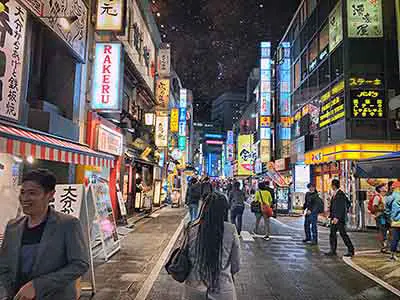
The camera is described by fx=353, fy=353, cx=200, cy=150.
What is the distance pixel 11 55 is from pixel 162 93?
1995cm

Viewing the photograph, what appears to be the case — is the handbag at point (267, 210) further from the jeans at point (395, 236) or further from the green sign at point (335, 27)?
the green sign at point (335, 27)

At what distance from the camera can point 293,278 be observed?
733cm

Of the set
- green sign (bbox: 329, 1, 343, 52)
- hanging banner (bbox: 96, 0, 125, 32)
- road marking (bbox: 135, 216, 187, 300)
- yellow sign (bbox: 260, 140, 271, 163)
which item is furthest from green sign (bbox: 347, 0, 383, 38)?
yellow sign (bbox: 260, 140, 271, 163)

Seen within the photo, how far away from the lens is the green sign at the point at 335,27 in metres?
18.5

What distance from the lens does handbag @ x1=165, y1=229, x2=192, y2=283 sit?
3.15 meters

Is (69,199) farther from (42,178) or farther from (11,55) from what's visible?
(42,178)

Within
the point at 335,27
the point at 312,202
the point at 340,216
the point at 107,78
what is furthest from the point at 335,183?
the point at 335,27

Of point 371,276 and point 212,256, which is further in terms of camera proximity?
point 371,276

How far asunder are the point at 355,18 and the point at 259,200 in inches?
450

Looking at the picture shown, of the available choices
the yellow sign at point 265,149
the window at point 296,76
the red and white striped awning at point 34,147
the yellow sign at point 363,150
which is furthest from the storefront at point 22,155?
the yellow sign at point 265,149

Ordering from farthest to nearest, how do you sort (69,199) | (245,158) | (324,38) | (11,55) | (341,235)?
(245,158) < (324,38) < (341,235) < (11,55) < (69,199)

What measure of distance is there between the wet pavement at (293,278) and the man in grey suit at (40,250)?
→ 3801 millimetres

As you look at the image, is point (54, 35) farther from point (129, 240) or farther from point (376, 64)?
point (376, 64)

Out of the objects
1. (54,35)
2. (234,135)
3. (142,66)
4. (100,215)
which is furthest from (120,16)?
(234,135)
